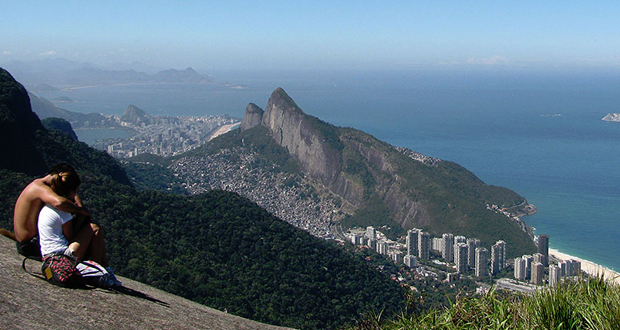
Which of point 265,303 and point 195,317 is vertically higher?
point 195,317

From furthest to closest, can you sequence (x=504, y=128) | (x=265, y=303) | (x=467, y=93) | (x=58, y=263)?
(x=467, y=93), (x=504, y=128), (x=265, y=303), (x=58, y=263)

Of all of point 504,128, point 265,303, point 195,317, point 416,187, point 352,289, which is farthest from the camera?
point 504,128

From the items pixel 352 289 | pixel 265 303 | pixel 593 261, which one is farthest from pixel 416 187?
pixel 265 303

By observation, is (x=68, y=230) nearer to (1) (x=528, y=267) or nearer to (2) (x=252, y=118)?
(1) (x=528, y=267)

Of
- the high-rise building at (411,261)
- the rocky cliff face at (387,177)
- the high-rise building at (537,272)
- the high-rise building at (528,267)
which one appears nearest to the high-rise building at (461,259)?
the high-rise building at (411,261)

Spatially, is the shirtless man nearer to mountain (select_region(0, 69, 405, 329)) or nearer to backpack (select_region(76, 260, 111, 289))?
backpack (select_region(76, 260, 111, 289))

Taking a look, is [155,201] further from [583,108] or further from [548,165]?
[583,108]

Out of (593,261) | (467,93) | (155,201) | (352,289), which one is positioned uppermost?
(467,93)
